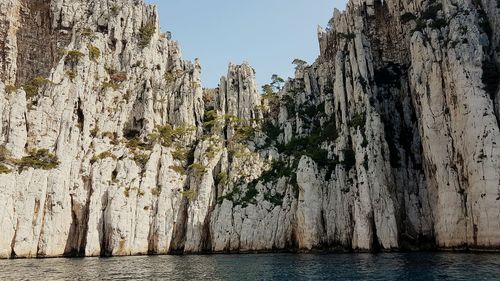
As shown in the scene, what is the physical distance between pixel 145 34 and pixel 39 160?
4921cm

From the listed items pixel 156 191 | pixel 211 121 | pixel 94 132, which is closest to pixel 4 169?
pixel 94 132

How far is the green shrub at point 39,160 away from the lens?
7862cm

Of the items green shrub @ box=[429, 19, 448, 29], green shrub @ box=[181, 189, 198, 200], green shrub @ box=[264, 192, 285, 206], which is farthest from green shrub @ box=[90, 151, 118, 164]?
green shrub @ box=[429, 19, 448, 29]

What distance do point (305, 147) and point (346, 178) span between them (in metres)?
18.5

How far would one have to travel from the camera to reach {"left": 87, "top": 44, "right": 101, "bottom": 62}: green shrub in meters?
102

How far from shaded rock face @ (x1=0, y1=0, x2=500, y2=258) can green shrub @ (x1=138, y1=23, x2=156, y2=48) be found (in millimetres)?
890

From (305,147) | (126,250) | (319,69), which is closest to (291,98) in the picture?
(319,69)

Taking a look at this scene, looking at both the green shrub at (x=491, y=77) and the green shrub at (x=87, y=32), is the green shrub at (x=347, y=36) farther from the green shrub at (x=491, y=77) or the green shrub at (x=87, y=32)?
the green shrub at (x=87, y=32)

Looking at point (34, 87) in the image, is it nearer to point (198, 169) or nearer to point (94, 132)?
point (94, 132)

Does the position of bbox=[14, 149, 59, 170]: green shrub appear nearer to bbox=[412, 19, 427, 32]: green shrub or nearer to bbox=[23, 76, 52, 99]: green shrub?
bbox=[23, 76, 52, 99]: green shrub

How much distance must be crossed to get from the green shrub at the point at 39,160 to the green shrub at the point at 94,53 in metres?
29.5

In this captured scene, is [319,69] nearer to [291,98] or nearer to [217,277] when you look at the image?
[291,98]

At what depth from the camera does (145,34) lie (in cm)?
11462

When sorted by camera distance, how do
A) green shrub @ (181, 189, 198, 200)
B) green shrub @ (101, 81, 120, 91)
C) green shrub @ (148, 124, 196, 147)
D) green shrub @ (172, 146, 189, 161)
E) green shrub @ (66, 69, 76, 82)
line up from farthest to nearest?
green shrub @ (101, 81, 120, 91)
green shrub @ (148, 124, 196, 147)
green shrub @ (172, 146, 189, 161)
green shrub @ (66, 69, 76, 82)
green shrub @ (181, 189, 198, 200)
